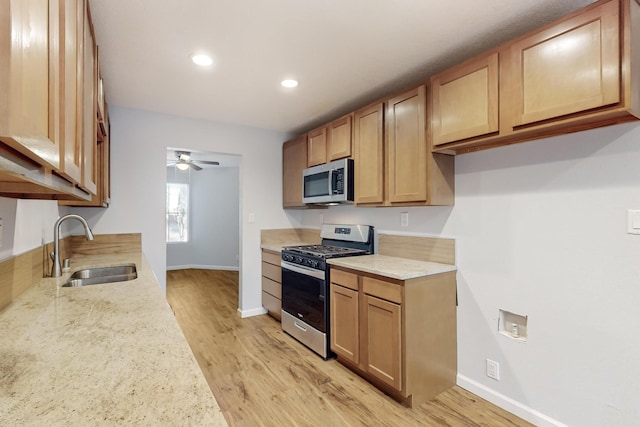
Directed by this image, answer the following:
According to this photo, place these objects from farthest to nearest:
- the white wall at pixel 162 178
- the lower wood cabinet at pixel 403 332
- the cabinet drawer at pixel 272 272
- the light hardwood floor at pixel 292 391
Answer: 1. the cabinet drawer at pixel 272 272
2. the white wall at pixel 162 178
3. the lower wood cabinet at pixel 403 332
4. the light hardwood floor at pixel 292 391

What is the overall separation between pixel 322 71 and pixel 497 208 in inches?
62.3

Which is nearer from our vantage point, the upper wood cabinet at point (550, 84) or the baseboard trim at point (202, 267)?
the upper wood cabinet at point (550, 84)

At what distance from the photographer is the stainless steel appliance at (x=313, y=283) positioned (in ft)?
8.91

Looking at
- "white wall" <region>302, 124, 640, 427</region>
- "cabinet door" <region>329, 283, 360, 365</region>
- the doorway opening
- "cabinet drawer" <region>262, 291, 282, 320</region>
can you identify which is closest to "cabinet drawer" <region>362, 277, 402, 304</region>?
"cabinet door" <region>329, 283, 360, 365</region>

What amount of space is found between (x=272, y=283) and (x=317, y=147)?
5.35 feet

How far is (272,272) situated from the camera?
3648 millimetres

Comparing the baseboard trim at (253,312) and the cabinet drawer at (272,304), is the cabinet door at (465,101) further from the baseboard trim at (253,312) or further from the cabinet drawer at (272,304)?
the baseboard trim at (253,312)

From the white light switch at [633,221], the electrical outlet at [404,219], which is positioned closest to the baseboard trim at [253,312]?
the electrical outlet at [404,219]

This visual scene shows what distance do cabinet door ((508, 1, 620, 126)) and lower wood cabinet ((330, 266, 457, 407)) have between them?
120cm

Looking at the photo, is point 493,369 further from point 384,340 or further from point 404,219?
point 404,219

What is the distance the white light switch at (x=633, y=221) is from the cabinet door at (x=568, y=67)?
0.57 metres

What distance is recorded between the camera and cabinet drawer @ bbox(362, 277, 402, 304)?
205 cm

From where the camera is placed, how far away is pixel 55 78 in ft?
2.28

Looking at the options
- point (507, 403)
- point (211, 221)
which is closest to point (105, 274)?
point (507, 403)
